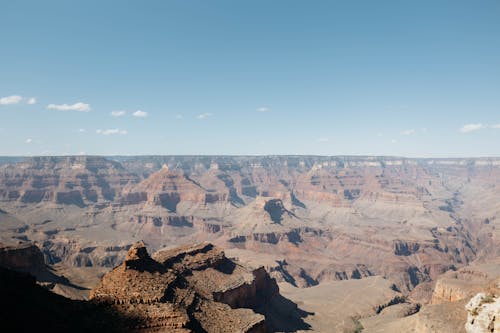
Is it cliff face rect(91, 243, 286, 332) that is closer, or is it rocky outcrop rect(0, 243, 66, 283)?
cliff face rect(91, 243, 286, 332)

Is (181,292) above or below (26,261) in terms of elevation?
above

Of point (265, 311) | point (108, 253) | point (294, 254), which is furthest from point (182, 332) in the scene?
point (294, 254)

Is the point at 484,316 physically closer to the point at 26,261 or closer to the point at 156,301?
the point at 156,301

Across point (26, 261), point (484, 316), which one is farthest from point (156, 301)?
point (26, 261)

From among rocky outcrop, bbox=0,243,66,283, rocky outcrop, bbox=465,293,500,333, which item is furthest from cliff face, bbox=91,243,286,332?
rocky outcrop, bbox=0,243,66,283

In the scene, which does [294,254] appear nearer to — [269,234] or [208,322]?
[269,234]

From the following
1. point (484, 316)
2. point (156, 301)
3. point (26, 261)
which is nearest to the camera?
point (484, 316)

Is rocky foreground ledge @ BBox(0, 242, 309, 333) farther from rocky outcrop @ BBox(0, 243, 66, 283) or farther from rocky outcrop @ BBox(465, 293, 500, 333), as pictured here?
rocky outcrop @ BBox(0, 243, 66, 283)

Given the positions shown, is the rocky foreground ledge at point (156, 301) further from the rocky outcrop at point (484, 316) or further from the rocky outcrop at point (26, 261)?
the rocky outcrop at point (26, 261)
